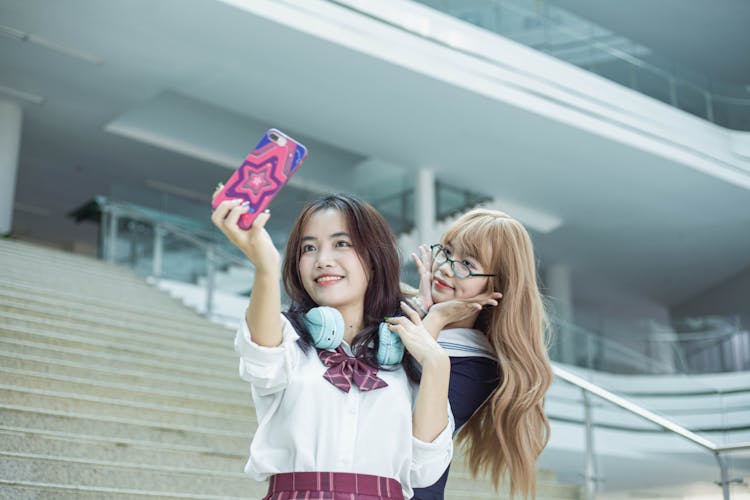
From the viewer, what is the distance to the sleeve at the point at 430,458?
1842mm

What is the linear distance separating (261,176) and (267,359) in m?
0.36

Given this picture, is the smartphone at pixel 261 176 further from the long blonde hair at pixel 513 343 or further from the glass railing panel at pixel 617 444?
the glass railing panel at pixel 617 444

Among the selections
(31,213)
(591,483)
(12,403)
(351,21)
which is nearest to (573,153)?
(351,21)

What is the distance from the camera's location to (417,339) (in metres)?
1.86

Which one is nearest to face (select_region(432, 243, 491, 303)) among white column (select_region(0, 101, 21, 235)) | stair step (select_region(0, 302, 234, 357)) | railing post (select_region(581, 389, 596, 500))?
railing post (select_region(581, 389, 596, 500))

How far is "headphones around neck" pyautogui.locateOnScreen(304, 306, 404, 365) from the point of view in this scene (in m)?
1.80

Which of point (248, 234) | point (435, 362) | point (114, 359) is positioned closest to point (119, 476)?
point (114, 359)

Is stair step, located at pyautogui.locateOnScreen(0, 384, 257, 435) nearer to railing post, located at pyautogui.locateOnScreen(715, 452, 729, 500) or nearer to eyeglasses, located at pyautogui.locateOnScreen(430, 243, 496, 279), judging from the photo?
railing post, located at pyautogui.locateOnScreen(715, 452, 729, 500)

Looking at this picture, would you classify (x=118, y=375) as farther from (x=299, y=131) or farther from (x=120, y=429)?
(x=299, y=131)

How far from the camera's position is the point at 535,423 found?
85.1 inches

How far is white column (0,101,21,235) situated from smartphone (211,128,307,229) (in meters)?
11.1

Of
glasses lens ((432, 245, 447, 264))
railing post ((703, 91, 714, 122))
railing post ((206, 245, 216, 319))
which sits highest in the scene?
railing post ((703, 91, 714, 122))

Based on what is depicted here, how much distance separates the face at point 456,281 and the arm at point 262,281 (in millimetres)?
567

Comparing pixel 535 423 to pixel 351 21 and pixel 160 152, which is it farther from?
pixel 160 152
